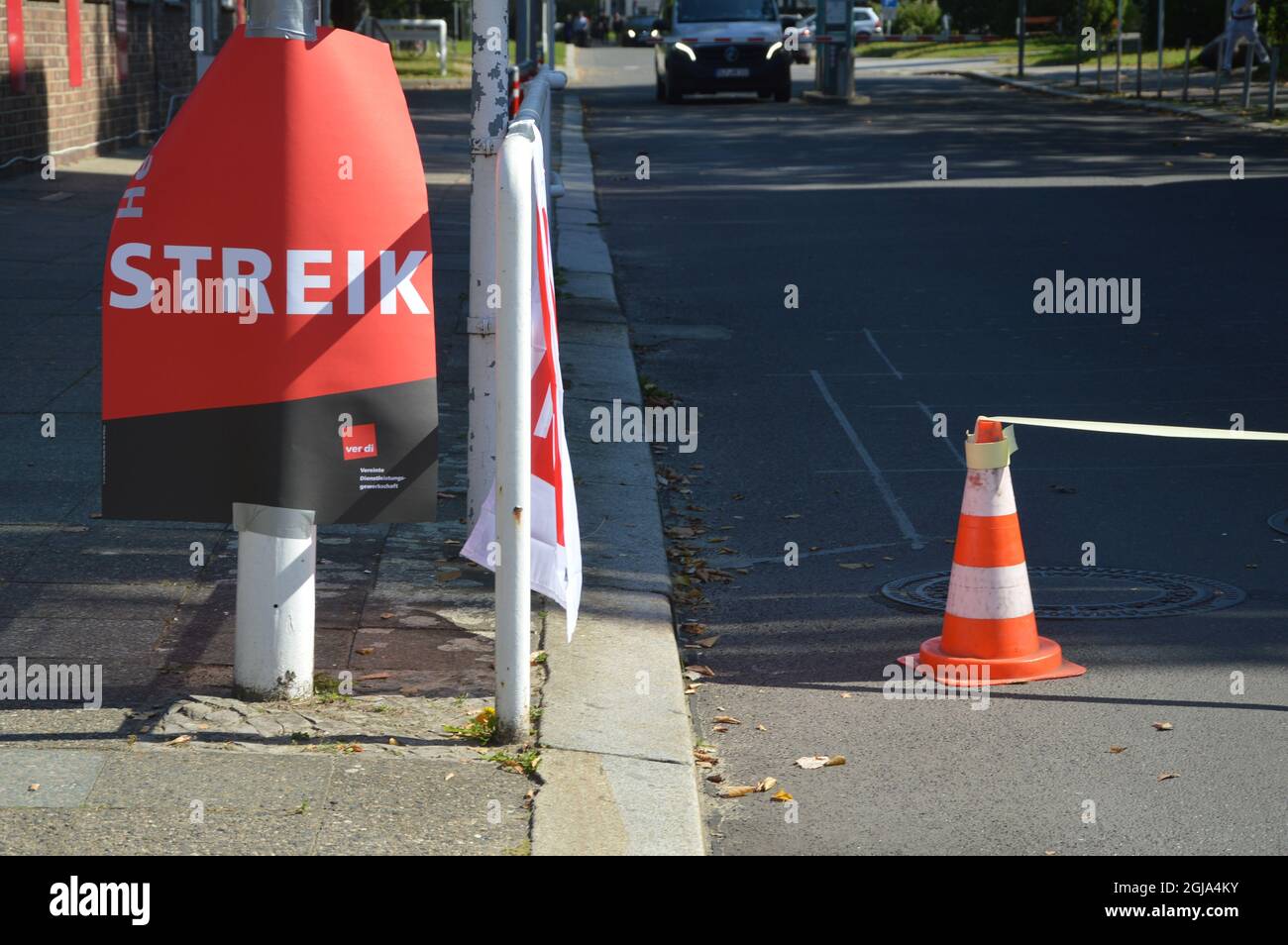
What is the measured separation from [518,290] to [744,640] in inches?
77.4

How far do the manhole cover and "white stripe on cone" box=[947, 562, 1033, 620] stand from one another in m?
0.59

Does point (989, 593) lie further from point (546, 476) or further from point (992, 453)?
point (546, 476)

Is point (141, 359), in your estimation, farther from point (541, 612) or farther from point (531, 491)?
point (541, 612)

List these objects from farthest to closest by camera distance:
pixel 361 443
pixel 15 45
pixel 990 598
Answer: pixel 15 45 < pixel 990 598 < pixel 361 443

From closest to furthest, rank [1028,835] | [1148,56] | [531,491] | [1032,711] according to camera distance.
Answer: [1028,835] < [531,491] < [1032,711] < [1148,56]

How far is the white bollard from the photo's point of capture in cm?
487

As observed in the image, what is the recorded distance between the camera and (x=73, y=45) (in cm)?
1988

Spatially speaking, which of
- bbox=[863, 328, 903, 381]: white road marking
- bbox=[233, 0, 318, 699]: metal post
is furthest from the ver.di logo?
bbox=[863, 328, 903, 381]: white road marking

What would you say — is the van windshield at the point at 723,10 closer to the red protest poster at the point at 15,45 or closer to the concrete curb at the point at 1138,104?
the concrete curb at the point at 1138,104

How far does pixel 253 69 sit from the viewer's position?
15.2ft

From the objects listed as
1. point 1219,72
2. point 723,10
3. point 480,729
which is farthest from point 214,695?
point 723,10

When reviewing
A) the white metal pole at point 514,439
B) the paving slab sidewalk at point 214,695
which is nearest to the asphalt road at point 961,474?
the white metal pole at point 514,439

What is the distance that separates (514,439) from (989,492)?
1808 millimetres
